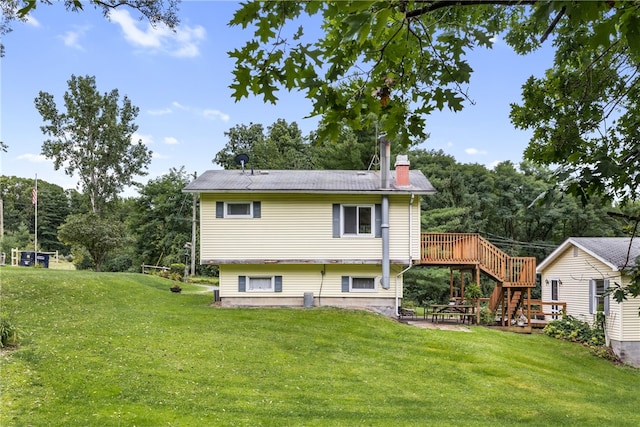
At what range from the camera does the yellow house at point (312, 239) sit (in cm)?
1555

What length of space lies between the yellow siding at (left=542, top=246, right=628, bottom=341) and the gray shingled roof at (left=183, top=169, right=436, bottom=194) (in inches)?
307

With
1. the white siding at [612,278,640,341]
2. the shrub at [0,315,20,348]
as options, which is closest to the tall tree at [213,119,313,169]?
the white siding at [612,278,640,341]

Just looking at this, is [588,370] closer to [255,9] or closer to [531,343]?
[531,343]

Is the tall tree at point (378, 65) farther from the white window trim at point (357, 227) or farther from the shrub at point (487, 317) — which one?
the shrub at point (487, 317)

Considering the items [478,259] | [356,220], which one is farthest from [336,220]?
[478,259]

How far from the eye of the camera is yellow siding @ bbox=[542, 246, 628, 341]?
15.5m

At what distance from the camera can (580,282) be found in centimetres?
1862

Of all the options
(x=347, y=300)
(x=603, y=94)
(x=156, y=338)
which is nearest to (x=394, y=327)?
(x=347, y=300)

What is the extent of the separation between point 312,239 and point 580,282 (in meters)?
12.7

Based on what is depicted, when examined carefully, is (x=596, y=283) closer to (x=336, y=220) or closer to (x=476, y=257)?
(x=476, y=257)

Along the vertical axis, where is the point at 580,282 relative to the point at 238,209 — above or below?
below

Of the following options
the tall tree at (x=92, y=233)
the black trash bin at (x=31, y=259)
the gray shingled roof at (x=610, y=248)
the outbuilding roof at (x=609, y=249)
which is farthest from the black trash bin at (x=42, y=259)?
the gray shingled roof at (x=610, y=248)

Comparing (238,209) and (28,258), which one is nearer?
(238,209)

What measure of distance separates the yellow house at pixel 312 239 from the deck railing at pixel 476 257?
1061mm
